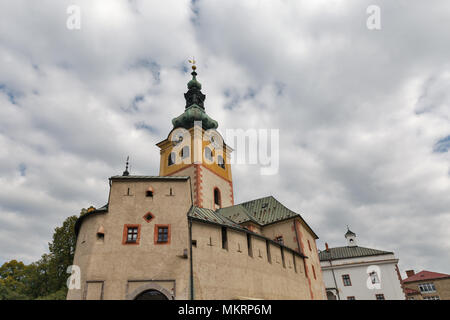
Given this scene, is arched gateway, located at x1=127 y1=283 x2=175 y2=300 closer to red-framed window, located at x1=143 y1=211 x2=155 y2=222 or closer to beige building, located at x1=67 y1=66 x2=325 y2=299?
beige building, located at x1=67 y1=66 x2=325 y2=299

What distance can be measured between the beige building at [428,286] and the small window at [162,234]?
52196 mm

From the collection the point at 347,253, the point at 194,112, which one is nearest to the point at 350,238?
the point at 347,253

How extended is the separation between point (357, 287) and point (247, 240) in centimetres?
2926

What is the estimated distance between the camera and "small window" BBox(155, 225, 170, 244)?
57.0 ft

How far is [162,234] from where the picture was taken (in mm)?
17625

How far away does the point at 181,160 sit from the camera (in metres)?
38.0

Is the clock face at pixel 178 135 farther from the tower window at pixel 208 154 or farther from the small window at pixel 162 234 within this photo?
the small window at pixel 162 234

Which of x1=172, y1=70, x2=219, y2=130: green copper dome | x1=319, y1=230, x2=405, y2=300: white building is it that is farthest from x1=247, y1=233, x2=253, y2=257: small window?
x1=319, y1=230, x2=405, y2=300: white building

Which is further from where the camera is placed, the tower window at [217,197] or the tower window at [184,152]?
the tower window at [184,152]

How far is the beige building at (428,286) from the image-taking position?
172 ft

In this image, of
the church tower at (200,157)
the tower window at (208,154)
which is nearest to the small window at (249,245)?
the church tower at (200,157)

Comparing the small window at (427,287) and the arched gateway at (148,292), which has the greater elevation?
the small window at (427,287)
